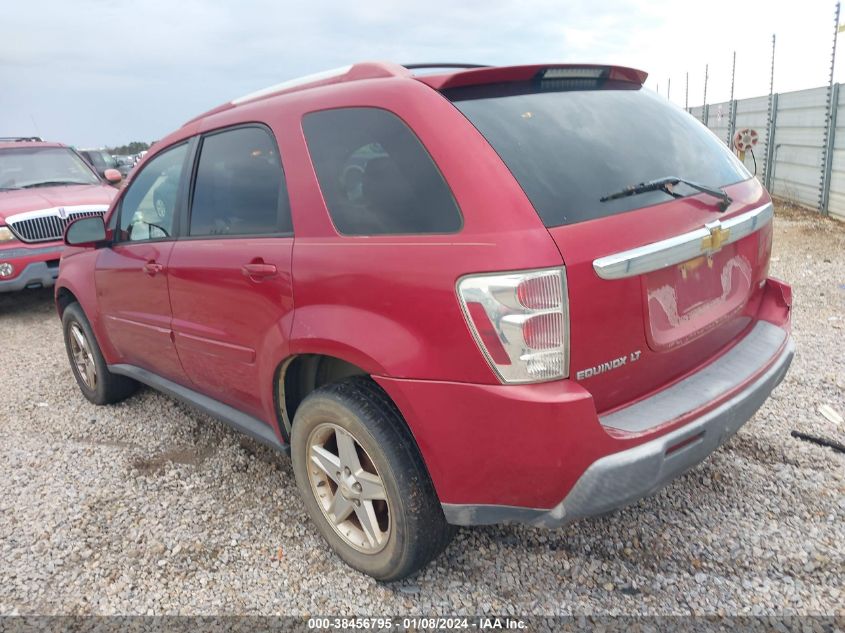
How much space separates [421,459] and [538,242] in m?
0.84

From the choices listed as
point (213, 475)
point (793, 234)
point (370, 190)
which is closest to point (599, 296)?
point (370, 190)

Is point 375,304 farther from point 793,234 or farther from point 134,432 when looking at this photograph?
point 793,234

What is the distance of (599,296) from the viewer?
6.22ft

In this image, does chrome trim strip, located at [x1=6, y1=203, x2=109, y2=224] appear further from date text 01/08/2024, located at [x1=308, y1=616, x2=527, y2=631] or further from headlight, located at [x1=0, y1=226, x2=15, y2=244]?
date text 01/08/2024, located at [x1=308, y1=616, x2=527, y2=631]

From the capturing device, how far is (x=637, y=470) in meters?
1.92

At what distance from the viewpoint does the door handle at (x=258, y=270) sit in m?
2.47

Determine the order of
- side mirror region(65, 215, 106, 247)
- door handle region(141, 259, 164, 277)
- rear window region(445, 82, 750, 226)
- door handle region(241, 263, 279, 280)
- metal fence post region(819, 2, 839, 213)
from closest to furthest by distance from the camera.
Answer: rear window region(445, 82, 750, 226)
door handle region(241, 263, 279, 280)
door handle region(141, 259, 164, 277)
side mirror region(65, 215, 106, 247)
metal fence post region(819, 2, 839, 213)

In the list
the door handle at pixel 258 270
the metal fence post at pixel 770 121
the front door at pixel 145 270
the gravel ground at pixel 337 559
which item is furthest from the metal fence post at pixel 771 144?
the door handle at pixel 258 270

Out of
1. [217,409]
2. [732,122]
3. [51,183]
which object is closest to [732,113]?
[732,122]

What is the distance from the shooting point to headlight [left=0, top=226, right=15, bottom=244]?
6.65m

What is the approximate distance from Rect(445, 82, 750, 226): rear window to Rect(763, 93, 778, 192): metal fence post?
12311 millimetres

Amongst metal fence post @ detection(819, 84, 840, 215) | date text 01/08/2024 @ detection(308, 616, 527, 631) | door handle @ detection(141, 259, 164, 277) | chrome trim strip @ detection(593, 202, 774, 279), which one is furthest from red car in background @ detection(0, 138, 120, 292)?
metal fence post @ detection(819, 84, 840, 215)

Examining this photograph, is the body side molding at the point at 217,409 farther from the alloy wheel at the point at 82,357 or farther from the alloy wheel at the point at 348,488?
the alloy wheel at the point at 82,357

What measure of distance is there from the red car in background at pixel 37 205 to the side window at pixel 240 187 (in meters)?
4.60
